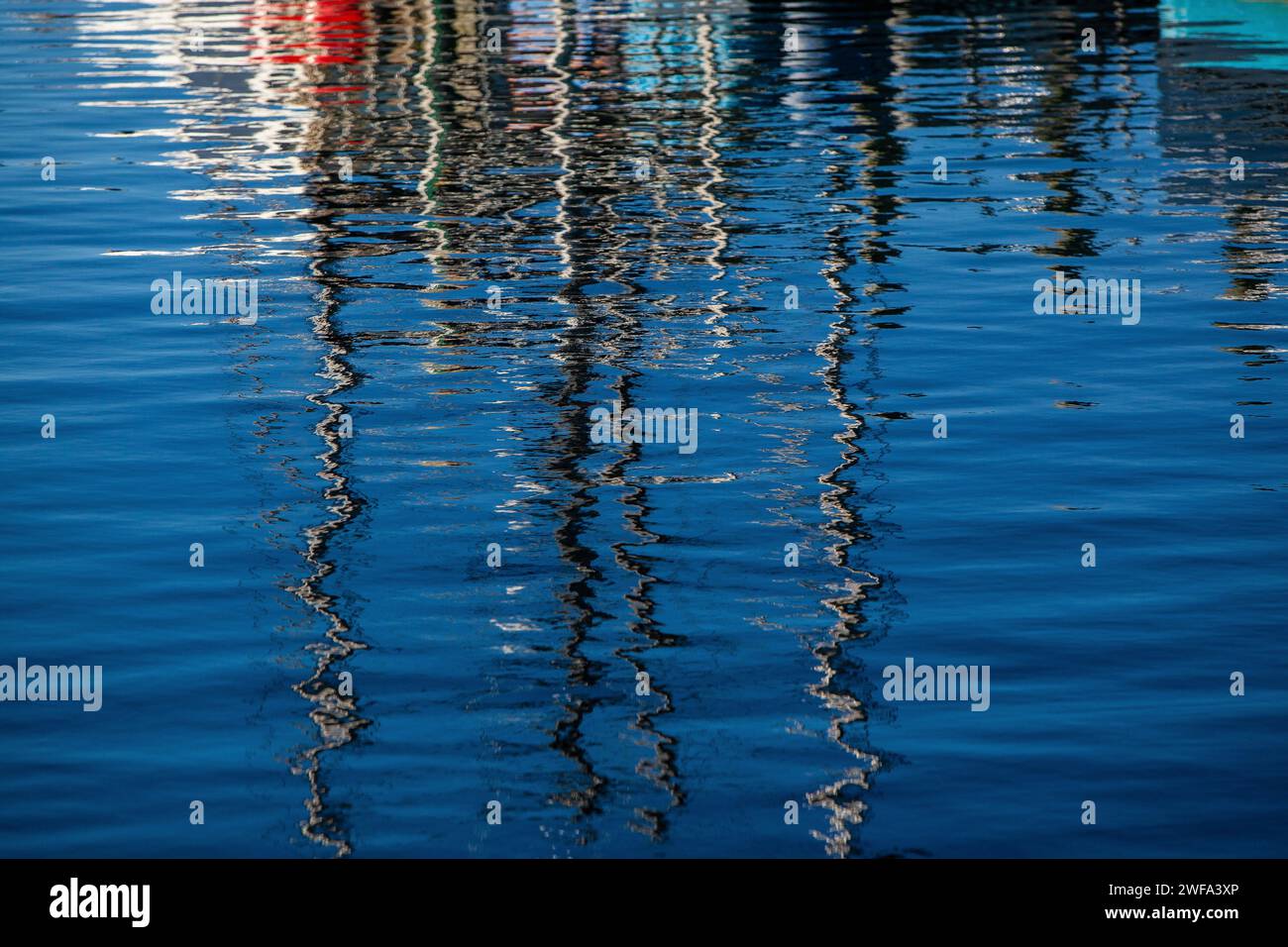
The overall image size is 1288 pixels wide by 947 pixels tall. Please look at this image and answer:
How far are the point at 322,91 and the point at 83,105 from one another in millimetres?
3788

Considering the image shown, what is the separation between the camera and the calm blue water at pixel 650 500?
24.5 ft

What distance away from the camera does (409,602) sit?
9344 millimetres

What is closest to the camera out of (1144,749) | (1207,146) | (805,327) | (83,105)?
(1144,749)

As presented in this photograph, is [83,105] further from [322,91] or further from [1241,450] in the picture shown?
[1241,450]

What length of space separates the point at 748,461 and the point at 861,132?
562 inches

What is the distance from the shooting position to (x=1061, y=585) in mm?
9531

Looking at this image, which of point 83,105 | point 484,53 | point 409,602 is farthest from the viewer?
point 484,53

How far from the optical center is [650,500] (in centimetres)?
1077

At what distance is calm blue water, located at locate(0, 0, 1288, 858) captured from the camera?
24.5 ft

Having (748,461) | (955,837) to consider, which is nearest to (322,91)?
(748,461)
